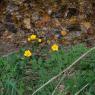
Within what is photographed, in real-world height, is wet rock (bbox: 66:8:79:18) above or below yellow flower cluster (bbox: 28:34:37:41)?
above

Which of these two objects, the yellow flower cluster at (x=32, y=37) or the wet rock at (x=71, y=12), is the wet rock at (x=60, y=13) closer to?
the wet rock at (x=71, y=12)

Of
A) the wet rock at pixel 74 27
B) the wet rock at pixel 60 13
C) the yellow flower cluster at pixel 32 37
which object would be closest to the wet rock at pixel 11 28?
the yellow flower cluster at pixel 32 37

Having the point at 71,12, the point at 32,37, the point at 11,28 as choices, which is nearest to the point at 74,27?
the point at 71,12

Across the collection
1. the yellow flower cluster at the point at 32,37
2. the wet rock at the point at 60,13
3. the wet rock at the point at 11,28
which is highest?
the wet rock at the point at 60,13

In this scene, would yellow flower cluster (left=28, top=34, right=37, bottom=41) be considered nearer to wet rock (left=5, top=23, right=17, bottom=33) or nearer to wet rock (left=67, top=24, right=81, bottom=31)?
wet rock (left=5, top=23, right=17, bottom=33)

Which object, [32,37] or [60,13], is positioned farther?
[60,13]

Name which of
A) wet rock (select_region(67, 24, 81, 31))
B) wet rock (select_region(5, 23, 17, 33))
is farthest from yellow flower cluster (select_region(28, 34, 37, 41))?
wet rock (select_region(67, 24, 81, 31))

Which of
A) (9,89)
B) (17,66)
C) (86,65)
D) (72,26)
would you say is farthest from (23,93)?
(72,26)

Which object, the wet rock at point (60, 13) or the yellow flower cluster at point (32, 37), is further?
the wet rock at point (60, 13)

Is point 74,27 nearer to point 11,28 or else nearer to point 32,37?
point 32,37

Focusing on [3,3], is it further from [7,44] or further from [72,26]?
[72,26]

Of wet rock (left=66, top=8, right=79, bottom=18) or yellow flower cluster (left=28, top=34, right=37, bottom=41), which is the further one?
wet rock (left=66, top=8, right=79, bottom=18)
